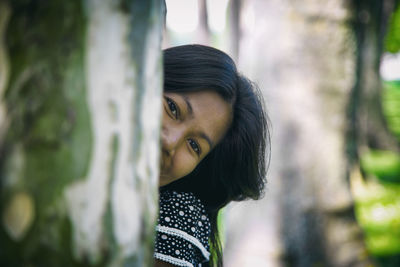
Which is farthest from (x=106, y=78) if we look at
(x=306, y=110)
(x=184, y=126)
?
(x=306, y=110)

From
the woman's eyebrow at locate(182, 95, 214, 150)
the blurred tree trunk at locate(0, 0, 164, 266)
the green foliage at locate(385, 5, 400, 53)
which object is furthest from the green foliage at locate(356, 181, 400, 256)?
the green foliage at locate(385, 5, 400, 53)

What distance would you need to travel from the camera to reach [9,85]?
0.77 meters

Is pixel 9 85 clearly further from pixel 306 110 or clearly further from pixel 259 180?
pixel 306 110

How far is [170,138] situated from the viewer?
2039 millimetres

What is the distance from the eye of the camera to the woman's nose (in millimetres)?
2027

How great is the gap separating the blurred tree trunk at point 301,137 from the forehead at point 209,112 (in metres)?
1.84

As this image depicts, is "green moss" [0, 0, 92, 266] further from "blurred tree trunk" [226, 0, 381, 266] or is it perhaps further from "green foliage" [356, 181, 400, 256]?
"green foliage" [356, 181, 400, 256]

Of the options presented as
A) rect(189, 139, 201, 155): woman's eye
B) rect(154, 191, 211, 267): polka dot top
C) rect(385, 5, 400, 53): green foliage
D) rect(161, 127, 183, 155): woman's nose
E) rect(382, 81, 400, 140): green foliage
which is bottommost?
rect(382, 81, 400, 140): green foliage

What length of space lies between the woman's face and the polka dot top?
0.11 meters

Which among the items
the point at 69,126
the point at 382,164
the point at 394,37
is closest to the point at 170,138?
the point at 69,126

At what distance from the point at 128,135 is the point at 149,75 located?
0.12 metres

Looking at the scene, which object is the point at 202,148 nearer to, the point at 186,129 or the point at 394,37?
the point at 186,129

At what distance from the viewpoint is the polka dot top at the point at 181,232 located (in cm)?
204

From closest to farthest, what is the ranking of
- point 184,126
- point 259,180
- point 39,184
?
point 39,184
point 184,126
point 259,180
